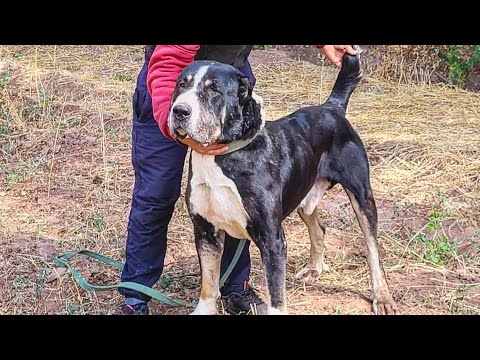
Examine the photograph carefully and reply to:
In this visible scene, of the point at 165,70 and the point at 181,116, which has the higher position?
the point at 165,70

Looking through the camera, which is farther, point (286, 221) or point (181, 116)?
point (286, 221)

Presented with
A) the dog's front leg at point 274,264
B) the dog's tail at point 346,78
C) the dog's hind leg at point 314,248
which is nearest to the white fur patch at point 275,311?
the dog's front leg at point 274,264

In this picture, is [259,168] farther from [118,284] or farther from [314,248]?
[314,248]

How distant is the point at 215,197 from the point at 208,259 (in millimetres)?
432

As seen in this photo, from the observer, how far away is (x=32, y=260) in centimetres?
470

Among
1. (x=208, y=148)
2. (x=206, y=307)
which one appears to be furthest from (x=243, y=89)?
(x=206, y=307)

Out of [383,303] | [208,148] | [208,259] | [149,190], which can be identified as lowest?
[383,303]

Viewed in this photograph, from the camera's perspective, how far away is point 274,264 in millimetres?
3604

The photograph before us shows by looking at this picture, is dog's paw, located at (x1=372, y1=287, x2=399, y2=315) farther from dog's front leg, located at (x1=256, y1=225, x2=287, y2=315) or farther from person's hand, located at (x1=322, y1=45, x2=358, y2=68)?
person's hand, located at (x1=322, y1=45, x2=358, y2=68)

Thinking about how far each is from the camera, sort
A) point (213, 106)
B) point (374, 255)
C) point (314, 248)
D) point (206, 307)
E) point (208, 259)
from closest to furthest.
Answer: point (213, 106) < point (208, 259) < point (206, 307) < point (374, 255) < point (314, 248)

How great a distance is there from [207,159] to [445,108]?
498cm

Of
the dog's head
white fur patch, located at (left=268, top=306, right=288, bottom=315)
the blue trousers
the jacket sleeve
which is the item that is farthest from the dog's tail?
white fur patch, located at (left=268, top=306, right=288, bottom=315)

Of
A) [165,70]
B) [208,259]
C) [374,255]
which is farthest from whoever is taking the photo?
[374,255]

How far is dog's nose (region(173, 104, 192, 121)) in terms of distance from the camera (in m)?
3.23
